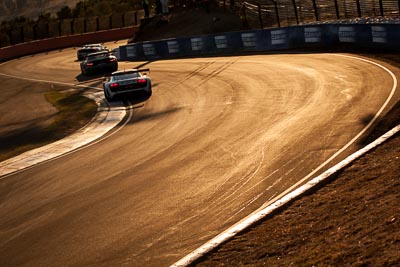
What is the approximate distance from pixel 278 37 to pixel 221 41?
487 centimetres

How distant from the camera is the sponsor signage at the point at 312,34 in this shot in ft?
113

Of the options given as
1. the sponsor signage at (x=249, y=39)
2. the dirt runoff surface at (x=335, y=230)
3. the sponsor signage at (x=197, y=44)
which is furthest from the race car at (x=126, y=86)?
the dirt runoff surface at (x=335, y=230)

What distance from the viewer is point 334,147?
1511cm

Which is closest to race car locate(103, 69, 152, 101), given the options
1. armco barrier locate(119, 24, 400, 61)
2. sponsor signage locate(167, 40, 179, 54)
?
armco barrier locate(119, 24, 400, 61)

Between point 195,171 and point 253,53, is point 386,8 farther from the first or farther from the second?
point 195,171

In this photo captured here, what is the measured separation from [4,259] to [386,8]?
3247 centimetres

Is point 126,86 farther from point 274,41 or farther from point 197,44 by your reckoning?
point 197,44

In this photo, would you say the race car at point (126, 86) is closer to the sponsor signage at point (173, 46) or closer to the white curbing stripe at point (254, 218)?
the white curbing stripe at point (254, 218)

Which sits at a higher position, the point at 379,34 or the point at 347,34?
the point at 347,34

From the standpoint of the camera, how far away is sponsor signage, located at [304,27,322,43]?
34469 millimetres

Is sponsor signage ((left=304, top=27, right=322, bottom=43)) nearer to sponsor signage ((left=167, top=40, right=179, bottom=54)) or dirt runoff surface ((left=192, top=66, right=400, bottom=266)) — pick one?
sponsor signage ((left=167, top=40, right=179, bottom=54))

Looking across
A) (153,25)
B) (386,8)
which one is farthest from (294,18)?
(153,25)

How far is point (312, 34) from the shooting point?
34.8 meters

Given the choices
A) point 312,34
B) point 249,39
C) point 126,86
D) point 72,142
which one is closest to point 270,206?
point 72,142
